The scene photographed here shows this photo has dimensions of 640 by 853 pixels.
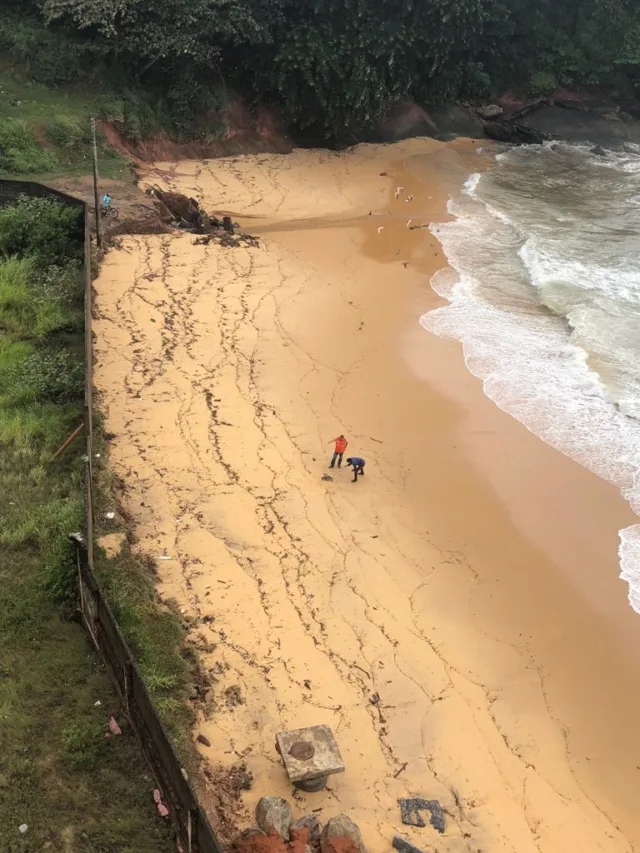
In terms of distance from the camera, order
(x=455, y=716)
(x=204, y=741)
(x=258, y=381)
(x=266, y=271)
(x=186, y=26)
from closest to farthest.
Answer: (x=204, y=741), (x=455, y=716), (x=258, y=381), (x=266, y=271), (x=186, y=26)

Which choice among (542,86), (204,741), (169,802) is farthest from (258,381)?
(542,86)

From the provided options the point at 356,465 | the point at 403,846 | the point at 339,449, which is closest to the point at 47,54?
the point at 339,449

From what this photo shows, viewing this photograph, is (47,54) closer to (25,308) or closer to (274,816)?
(25,308)

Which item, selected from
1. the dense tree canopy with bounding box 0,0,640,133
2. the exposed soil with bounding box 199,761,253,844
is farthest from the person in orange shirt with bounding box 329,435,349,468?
the dense tree canopy with bounding box 0,0,640,133

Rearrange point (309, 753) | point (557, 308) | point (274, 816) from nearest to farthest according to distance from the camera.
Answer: point (274, 816)
point (309, 753)
point (557, 308)

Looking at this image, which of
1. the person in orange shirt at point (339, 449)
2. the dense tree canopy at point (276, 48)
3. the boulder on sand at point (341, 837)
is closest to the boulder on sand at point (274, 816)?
the boulder on sand at point (341, 837)

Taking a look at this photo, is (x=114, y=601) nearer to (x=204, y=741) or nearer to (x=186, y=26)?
(x=204, y=741)
